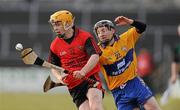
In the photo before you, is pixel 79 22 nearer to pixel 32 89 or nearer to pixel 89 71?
pixel 32 89

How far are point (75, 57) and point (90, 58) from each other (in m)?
0.40

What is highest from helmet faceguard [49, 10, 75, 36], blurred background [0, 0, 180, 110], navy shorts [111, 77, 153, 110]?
helmet faceguard [49, 10, 75, 36]

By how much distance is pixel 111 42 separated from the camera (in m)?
13.8

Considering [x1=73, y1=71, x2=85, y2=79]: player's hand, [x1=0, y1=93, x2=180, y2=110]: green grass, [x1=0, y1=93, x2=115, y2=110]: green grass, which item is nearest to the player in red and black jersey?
[x1=73, y1=71, x2=85, y2=79]: player's hand

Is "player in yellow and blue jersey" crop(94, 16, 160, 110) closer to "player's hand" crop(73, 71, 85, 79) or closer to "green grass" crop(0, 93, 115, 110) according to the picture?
"player's hand" crop(73, 71, 85, 79)

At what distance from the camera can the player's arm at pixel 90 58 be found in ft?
42.7

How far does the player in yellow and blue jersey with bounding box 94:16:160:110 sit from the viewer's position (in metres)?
13.6

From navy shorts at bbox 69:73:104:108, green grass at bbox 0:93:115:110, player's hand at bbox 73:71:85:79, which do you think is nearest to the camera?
player's hand at bbox 73:71:85:79

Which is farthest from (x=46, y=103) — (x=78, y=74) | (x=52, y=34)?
(x=78, y=74)

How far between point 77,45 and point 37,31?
728 inches

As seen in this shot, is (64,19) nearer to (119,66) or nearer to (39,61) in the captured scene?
(39,61)

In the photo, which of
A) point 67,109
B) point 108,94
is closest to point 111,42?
point 67,109

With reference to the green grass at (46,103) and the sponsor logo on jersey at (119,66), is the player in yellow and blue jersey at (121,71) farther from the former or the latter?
the green grass at (46,103)

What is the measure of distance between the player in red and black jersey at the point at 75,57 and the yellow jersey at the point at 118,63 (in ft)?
0.61
